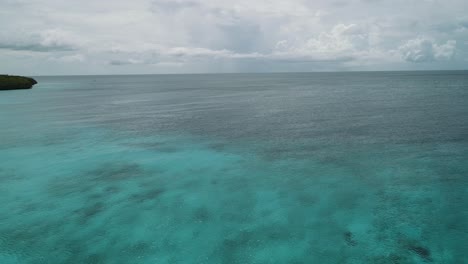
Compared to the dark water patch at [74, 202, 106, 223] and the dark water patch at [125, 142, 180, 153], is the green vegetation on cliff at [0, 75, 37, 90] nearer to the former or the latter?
the dark water patch at [125, 142, 180, 153]

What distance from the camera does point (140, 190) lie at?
3045cm

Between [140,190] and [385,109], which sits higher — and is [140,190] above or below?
below

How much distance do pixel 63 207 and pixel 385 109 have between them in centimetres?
7144

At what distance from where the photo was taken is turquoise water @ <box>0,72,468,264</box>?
21125 mm

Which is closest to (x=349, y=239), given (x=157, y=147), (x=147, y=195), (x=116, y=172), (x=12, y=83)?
(x=147, y=195)

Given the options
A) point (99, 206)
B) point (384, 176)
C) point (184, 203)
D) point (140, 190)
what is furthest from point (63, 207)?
point (384, 176)

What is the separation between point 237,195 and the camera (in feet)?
96.2

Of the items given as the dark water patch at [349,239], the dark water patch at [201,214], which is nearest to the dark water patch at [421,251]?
the dark water patch at [349,239]

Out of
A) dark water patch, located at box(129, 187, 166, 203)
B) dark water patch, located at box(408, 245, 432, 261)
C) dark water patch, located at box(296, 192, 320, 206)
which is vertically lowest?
dark water patch, located at box(408, 245, 432, 261)

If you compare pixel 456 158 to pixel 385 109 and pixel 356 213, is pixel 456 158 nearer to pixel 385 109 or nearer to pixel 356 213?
pixel 356 213

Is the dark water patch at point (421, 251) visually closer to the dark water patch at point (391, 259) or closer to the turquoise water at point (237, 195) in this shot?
the turquoise water at point (237, 195)

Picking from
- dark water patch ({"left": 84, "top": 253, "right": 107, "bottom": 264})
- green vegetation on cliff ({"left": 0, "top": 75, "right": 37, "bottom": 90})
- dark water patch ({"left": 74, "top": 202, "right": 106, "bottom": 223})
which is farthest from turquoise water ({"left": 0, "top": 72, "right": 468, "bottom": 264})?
green vegetation on cliff ({"left": 0, "top": 75, "right": 37, "bottom": 90})

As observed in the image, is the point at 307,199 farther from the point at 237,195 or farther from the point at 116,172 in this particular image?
the point at 116,172

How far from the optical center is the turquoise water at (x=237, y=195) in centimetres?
2112
